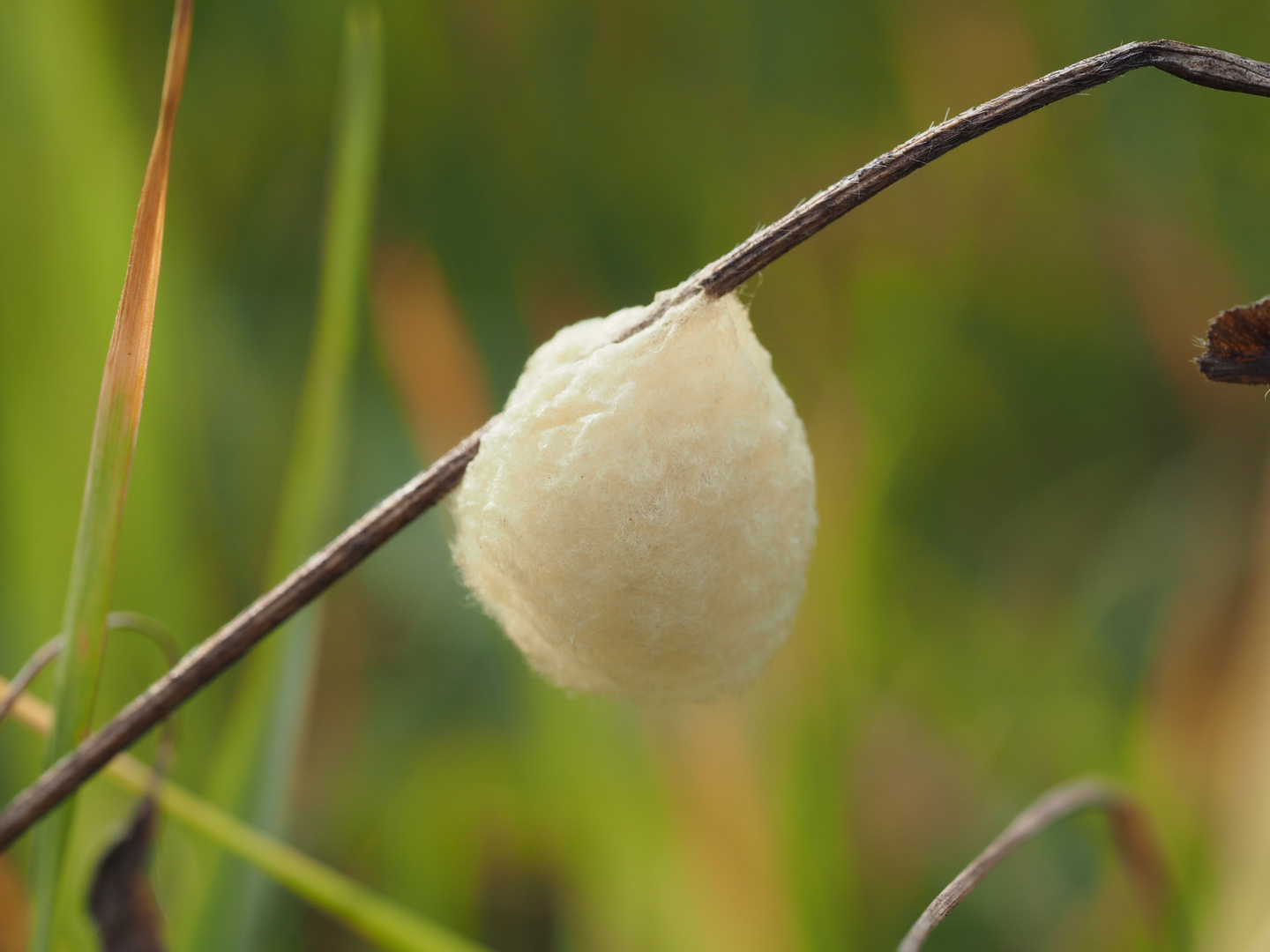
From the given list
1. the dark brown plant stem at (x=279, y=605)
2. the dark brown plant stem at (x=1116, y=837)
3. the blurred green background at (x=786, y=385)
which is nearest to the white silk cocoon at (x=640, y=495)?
the dark brown plant stem at (x=279, y=605)

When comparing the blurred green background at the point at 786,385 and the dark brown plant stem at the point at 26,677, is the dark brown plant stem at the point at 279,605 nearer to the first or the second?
the dark brown plant stem at the point at 26,677

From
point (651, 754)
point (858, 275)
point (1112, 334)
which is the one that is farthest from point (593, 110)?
point (651, 754)

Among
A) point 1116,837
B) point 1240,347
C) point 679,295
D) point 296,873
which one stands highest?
point 679,295

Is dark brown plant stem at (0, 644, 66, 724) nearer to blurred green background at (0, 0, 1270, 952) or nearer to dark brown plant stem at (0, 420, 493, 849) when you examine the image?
dark brown plant stem at (0, 420, 493, 849)

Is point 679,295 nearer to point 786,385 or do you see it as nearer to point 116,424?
point 116,424

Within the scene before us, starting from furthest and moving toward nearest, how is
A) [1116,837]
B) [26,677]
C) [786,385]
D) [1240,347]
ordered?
[786,385] < [1116,837] < [26,677] < [1240,347]

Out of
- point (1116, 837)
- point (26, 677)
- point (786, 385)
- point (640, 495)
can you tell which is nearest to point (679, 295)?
point (640, 495)
